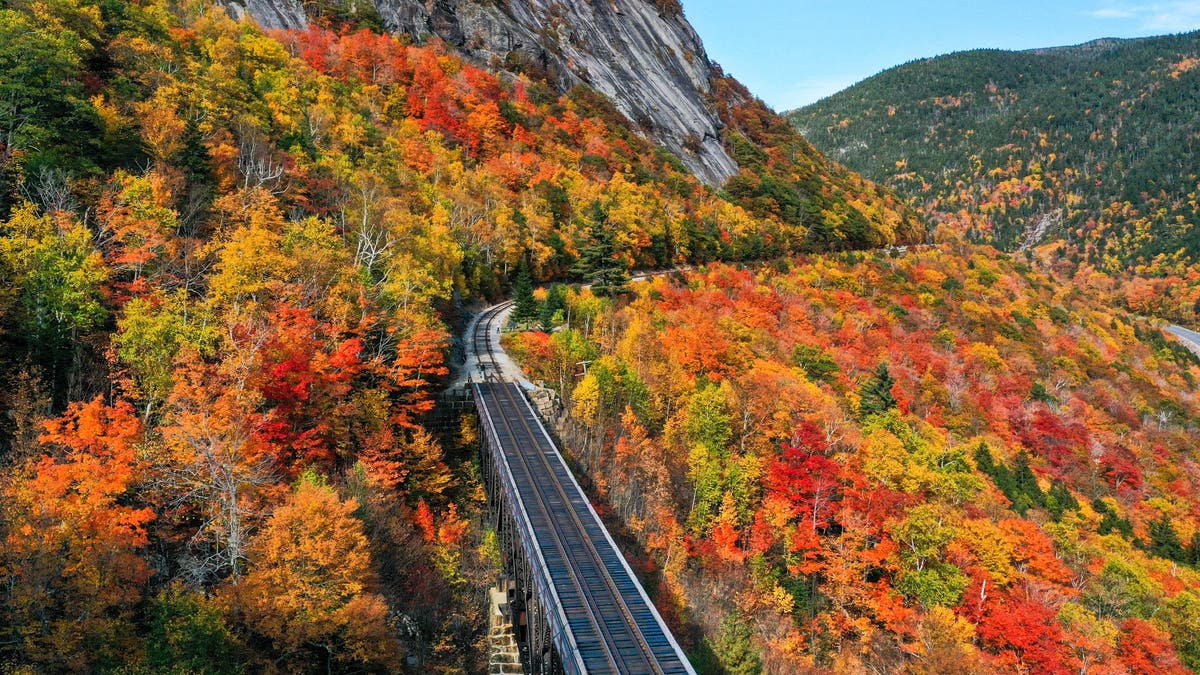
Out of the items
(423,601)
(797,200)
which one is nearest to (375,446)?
(423,601)

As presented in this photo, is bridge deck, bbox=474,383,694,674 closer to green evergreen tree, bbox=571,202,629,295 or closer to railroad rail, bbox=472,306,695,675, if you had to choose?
railroad rail, bbox=472,306,695,675

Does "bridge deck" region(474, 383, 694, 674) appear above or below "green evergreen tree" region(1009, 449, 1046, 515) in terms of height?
above

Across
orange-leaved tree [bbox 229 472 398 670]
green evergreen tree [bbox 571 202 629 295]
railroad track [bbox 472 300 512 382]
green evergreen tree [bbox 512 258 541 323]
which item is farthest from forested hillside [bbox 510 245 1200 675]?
orange-leaved tree [bbox 229 472 398 670]

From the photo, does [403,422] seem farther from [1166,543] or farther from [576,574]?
[1166,543]

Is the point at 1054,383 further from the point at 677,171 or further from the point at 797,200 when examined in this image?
the point at 677,171

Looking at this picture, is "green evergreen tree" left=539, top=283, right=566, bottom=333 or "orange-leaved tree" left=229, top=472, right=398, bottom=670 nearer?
"orange-leaved tree" left=229, top=472, right=398, bottom=670

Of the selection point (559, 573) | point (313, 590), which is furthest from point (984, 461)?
point (313, 590)
